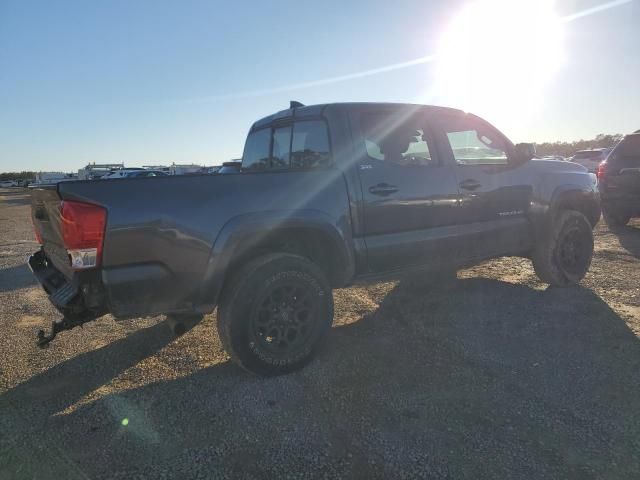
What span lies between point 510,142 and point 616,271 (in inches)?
101

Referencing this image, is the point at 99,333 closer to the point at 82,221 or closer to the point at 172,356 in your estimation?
the point at 172,356

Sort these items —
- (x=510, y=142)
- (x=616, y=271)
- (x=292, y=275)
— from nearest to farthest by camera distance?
1. (x=292, y=275)
2. (x=510, y=142)
3. (x=616, y=271)

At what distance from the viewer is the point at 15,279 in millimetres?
6418

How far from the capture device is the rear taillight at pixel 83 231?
2.66m

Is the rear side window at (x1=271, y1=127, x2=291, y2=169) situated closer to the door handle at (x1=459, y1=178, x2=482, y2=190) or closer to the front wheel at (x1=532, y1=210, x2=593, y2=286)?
the door handle at (x1=459, y1=178, x2=482, y2=190)

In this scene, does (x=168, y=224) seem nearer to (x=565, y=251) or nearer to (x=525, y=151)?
(x=525, y=151)

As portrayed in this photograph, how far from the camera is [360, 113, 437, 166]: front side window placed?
3.89 meters

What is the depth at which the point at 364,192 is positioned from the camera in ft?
12.0

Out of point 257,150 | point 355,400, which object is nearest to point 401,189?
point 257,150

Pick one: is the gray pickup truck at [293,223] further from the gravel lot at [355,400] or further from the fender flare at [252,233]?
the gravel lot at [355,400]

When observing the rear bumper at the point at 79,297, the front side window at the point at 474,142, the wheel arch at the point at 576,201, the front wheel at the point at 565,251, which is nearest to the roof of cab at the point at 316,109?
the front side window at the point at 474,142

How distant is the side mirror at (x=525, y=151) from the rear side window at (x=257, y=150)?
2.55 meters

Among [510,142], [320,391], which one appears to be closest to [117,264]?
[320,391]

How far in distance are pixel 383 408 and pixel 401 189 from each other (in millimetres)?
1786
